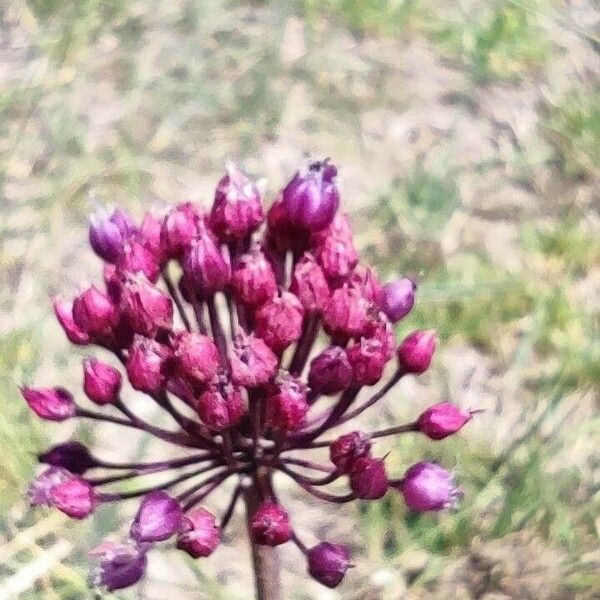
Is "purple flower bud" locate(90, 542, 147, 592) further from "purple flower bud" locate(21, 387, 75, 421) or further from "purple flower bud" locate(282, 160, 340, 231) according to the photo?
"purple flower bud" locate(282, 160, 340, 231)

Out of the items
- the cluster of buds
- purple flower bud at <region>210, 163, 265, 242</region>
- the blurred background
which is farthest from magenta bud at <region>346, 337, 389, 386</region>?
the blurred background

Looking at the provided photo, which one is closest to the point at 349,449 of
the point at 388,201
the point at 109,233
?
the point at 109,233

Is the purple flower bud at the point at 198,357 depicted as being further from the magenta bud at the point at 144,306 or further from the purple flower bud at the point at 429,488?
the purple flower bud at the point at 429,488

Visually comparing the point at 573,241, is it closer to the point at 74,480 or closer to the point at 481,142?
the point at 481,142

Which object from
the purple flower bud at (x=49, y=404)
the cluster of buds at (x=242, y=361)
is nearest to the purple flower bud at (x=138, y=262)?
the cluster of buds at (x=242, y=361)

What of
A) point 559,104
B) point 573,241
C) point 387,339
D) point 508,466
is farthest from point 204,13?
point 387,339

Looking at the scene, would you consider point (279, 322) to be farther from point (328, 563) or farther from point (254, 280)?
point (328, 563)
